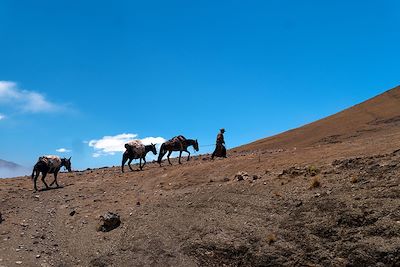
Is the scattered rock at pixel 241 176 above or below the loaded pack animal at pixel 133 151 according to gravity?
below

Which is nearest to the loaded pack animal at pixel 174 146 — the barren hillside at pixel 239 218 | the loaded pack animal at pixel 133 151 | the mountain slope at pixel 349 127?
the loaded pack animal at pixel 133 151

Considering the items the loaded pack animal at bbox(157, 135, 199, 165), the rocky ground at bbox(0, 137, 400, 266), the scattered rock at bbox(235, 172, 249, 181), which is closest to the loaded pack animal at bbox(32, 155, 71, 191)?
the rocky ground at bbox(0, 137, 400, 266)

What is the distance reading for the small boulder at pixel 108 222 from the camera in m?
18.3

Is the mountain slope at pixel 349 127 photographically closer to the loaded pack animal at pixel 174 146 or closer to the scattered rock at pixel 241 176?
the loaded pack animal at pixel 174 146

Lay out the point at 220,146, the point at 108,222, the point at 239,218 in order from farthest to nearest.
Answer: the point at 220,146 < the point at 108,222 < the point at 239,218

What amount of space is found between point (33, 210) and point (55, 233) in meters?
4.08

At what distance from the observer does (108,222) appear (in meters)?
18.3

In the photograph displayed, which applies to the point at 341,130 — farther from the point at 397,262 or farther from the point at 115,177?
the point at 397,262

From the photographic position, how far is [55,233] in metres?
18.6

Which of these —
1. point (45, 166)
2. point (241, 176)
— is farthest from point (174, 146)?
point (241, 176)

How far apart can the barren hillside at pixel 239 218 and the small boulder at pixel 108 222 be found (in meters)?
0.25

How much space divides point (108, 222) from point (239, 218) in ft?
18.3

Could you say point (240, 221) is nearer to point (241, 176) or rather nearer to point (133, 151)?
point (241, 176)

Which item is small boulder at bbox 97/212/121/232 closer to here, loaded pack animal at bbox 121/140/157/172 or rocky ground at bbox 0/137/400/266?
rocky ground at bbox 0/137/400/266
